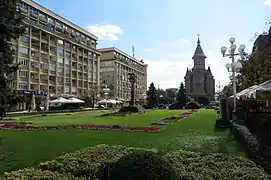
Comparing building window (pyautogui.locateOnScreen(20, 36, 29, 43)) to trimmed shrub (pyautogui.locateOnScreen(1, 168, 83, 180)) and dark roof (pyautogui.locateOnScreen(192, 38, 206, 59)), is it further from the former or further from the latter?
dark roof (pyautogui.locateOnScreen(192, 38, 206, 59))

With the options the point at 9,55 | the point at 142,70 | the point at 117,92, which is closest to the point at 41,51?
the point at 117,92

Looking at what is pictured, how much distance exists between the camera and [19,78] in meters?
54.1

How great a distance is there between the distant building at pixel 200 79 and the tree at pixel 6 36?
310 ft

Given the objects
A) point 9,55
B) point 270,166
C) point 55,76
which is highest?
point 55,76

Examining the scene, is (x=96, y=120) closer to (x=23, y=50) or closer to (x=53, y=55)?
(x=23, y=50)

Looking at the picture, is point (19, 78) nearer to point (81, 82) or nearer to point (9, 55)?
point (81, 82)

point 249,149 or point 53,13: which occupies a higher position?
point 53,13

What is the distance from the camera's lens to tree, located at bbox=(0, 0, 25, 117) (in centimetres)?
1023

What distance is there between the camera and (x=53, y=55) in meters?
66.1

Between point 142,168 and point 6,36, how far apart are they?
8.47 m

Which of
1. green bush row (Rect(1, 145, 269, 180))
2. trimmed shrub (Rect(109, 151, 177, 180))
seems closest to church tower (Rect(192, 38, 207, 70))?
green bush row (Rect(1, 145, 269, 180))

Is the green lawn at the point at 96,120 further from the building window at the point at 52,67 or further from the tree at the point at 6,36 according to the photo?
the building window at the point at 52,67

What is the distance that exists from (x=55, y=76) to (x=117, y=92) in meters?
40.9

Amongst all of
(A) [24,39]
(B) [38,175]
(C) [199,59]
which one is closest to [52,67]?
(A) [24,39]
